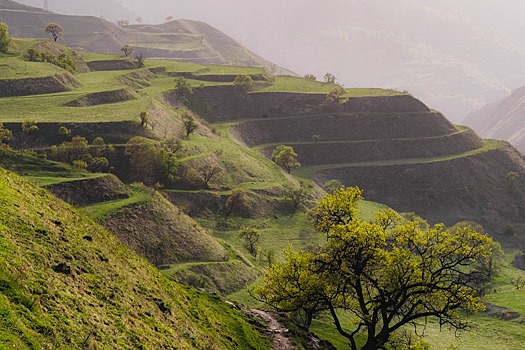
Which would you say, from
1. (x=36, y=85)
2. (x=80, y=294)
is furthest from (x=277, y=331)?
(x=36, y=85)

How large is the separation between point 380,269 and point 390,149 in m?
130

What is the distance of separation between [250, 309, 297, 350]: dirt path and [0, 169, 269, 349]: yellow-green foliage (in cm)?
135

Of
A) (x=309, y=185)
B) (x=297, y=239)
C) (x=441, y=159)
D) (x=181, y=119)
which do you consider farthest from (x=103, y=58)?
(x=441, y=159)

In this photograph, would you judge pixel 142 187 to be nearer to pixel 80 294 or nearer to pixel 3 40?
pixel 80 294

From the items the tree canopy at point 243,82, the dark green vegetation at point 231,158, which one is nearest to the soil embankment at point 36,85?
the dark green vegetation at point 231,158

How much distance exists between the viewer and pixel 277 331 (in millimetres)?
38625

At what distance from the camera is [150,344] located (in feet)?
75.0

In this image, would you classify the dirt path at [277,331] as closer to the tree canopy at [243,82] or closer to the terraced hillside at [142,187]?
the terraced hillside at [142,187]

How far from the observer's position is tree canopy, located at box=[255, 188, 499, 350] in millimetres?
33094

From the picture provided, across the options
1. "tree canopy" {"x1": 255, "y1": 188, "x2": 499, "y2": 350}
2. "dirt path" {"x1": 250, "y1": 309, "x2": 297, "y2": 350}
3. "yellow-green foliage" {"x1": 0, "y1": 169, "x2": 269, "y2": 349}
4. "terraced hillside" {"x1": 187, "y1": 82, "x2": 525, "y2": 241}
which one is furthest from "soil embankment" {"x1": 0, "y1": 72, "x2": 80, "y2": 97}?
"tree canopy" {"x1": 255, "y1": 188, "x2": 499, "y2": 350}

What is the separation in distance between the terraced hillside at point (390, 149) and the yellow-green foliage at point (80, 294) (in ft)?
367

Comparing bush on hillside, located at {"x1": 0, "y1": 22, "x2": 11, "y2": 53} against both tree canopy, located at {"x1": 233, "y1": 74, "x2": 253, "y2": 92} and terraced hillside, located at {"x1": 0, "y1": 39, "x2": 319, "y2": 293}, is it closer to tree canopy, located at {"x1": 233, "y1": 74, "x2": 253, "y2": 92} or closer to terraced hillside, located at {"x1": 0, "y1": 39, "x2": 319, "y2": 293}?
terraced hillside, located at {"x1": 0, "y1": 39, "x2": 319, "y2": 293}

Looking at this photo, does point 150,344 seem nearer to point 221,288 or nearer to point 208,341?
point 208,341

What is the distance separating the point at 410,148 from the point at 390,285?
133m
